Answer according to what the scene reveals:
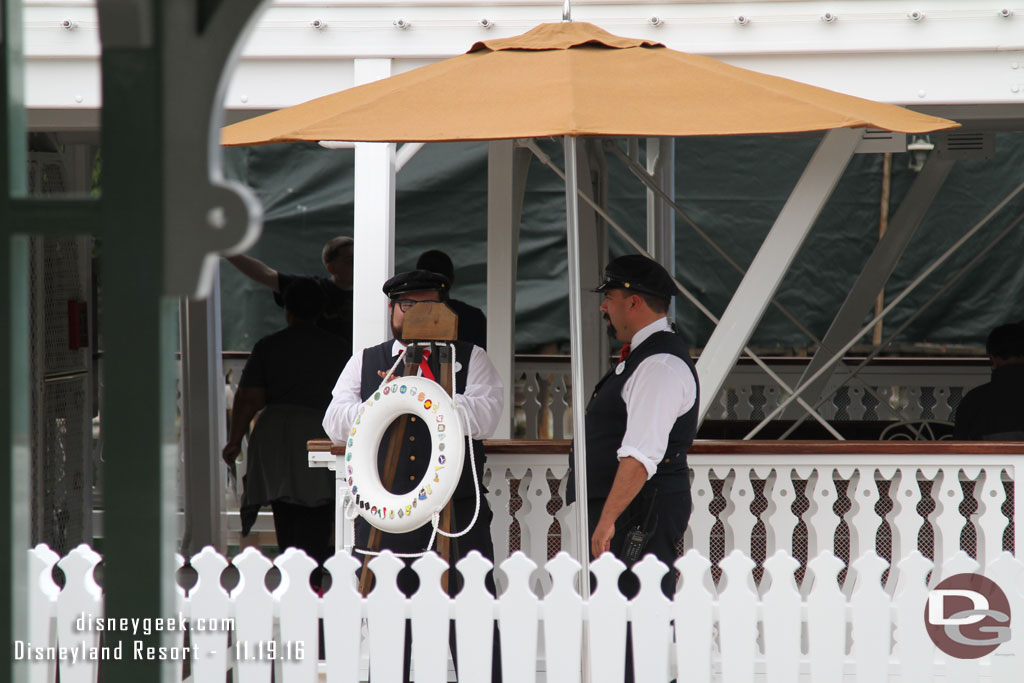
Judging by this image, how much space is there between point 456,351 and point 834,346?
3254mm

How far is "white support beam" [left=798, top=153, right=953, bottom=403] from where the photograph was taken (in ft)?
21.8

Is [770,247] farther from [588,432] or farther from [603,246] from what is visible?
[603,246]

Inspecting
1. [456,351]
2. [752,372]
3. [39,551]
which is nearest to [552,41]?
[456,351]

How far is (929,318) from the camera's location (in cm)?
935

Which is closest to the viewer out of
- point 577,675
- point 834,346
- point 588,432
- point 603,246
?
point 577,675

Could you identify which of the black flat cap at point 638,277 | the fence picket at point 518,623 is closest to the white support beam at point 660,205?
the black flat cap at point 638,277

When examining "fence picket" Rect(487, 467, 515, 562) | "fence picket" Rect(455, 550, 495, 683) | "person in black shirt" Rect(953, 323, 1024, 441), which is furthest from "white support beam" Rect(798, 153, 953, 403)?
"fence picket" Rect(455, 550, 495, 683)

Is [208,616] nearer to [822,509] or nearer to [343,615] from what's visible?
[343,615]

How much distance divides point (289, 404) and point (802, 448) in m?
3.09

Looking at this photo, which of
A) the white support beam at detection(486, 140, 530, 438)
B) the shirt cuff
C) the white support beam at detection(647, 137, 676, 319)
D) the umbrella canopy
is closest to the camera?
the umbrella canopy

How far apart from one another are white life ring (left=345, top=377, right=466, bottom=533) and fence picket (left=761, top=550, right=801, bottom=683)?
1.14 meters

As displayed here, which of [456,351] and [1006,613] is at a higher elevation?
[456,351]

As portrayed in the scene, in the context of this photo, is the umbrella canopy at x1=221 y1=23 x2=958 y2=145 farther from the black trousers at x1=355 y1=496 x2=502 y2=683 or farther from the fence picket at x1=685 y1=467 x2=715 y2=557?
the fence picket at x1=685 y1=467 x2=715 y2=557

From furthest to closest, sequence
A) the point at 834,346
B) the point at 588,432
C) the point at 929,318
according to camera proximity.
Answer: the point at 929,318 → the point at 834,346 → the point at 588,432
